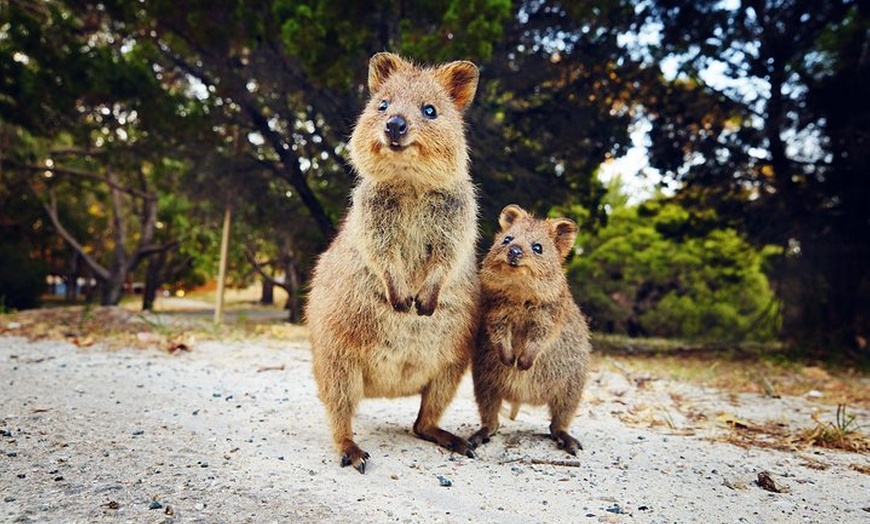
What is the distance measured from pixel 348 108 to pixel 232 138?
2977mm

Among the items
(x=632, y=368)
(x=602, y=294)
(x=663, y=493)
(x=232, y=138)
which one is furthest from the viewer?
(x=602, y=294)

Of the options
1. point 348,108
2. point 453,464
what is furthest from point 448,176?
point 348,108

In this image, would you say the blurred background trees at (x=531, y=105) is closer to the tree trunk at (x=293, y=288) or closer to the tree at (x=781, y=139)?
the tree at (x=781, y=139)

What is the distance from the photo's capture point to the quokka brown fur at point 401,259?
3.24m

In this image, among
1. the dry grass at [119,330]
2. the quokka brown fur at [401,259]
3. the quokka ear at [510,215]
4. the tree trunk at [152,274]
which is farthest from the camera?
the tree trunk at [152,274]

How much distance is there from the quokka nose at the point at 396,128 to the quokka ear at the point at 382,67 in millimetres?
698

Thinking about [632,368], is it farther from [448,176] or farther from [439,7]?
[448,176]

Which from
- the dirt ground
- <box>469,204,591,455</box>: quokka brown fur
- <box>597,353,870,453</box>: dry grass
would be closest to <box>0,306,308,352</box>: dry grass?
the dirt ground

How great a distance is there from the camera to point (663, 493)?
10.3 ft

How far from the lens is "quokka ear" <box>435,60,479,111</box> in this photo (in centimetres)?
359

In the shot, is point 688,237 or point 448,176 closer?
point 448,176

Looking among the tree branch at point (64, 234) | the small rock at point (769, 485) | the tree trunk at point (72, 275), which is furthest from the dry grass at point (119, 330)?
the tree trunk at point (72, 275)

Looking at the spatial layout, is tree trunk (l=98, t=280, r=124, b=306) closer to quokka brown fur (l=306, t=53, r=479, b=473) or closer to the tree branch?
the tree branch

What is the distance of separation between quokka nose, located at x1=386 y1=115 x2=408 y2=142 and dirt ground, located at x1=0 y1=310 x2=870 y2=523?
165cm
